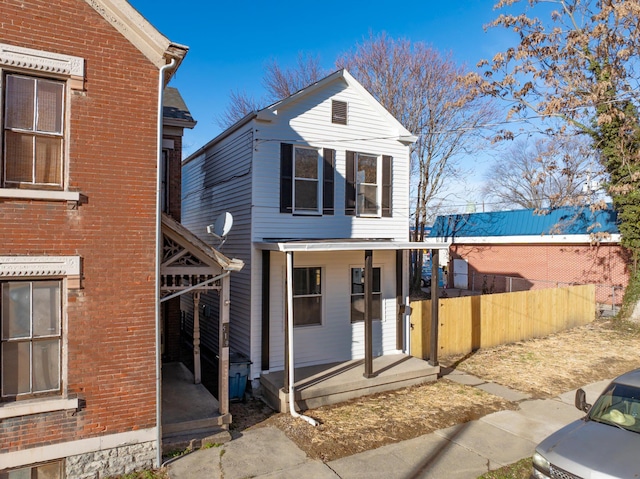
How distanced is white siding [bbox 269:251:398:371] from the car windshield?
22.1 feet

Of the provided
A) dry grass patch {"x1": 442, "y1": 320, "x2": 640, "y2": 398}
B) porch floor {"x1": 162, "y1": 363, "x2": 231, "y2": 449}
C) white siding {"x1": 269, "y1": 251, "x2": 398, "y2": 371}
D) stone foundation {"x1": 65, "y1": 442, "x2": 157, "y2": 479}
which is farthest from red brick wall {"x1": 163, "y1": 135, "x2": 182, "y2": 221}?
dry grass patch {"x1": 442, "y1": 320, "x2": 640, "y2": 398}

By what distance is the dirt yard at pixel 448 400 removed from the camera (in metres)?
8.10

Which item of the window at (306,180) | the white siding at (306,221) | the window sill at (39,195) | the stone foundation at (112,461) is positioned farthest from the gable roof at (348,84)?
the stone foundation at (112,461)

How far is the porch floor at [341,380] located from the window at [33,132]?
19.8ft

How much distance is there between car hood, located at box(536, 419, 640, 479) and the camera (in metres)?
4.69

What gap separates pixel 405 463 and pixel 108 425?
186 inches

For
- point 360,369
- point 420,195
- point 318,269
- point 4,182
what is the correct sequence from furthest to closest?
point 420,195 → point 318,269 → point 360,369 → point 4,182

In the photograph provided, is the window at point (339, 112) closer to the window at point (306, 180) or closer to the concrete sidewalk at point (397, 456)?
the window at point (306, 180)

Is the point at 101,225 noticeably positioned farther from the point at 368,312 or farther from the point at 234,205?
the point at 368,312

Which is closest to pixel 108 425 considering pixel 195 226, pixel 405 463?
pixel 405 463

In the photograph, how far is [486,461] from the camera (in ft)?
23.3

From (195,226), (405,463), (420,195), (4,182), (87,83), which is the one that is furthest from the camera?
(420,195)

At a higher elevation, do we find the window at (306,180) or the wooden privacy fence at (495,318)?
the window at (306,180)

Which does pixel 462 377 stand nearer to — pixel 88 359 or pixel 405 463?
pixel 405 463
